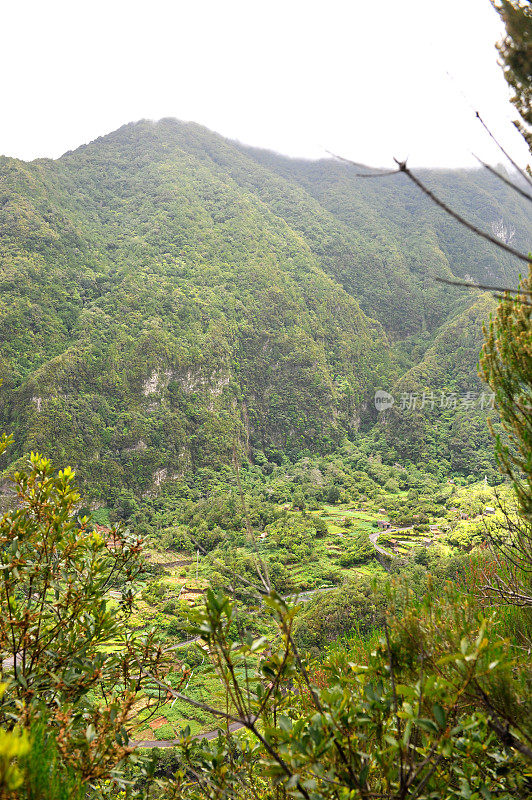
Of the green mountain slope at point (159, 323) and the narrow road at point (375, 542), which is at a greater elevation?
the green mountain slope at point (159, 323)

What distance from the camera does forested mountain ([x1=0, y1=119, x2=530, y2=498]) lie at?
144 ft

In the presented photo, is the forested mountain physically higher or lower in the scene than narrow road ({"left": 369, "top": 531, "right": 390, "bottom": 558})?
higher

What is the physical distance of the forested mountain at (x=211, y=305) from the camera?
1730 inches

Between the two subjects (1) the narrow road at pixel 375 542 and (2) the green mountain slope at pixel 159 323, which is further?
(2) the green mountain slope at pixel 159 323

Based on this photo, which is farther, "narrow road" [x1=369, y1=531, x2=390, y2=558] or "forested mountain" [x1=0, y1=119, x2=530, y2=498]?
"forested mountain" [x1=0, y1=119, x2=530, y2=498]

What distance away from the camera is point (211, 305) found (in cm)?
6209

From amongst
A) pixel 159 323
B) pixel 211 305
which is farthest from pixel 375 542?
pixel 211 305

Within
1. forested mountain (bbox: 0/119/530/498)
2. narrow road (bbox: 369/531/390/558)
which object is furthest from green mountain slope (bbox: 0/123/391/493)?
narrow road (bbox: 369/531/390/558)

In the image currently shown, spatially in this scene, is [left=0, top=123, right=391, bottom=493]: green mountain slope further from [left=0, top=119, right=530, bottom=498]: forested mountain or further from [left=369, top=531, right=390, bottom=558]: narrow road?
[left=369, top=531, right=390, bottom=558]: narrow road

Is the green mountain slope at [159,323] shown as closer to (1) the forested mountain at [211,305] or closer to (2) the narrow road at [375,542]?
(1) the forested mountain at [211,305]

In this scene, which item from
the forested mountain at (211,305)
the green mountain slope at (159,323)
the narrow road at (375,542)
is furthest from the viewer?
the forested mountain at (211,305)

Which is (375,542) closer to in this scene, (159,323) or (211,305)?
(159,323)

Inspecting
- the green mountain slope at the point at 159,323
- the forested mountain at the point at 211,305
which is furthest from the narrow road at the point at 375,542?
the forested mountain at the point at 211,305

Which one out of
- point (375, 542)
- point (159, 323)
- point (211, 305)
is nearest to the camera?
point (375, 542)
